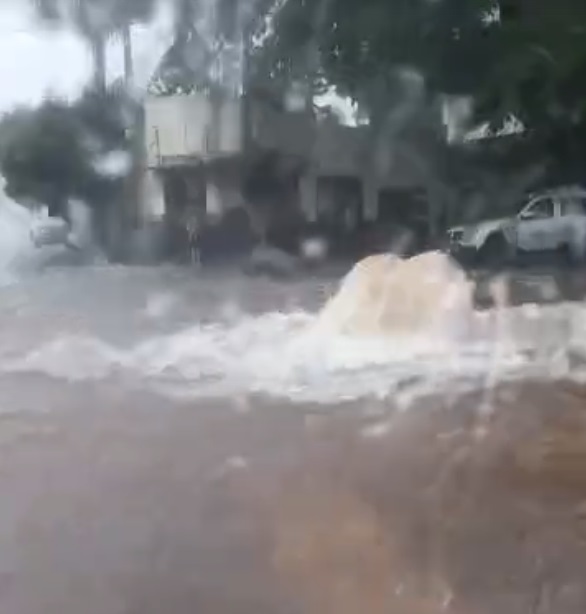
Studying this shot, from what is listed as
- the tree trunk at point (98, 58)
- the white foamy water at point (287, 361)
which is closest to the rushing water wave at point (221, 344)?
the white foamy water at point (287, 361)

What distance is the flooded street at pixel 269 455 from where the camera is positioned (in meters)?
0.74

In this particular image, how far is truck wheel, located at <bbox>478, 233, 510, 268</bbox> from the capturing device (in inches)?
32.0

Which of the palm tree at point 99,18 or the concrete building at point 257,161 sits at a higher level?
the palm tree at point 99,18

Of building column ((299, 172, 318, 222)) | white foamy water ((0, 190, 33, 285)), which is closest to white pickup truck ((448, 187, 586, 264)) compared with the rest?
building column ((299, 172, 318, 222))

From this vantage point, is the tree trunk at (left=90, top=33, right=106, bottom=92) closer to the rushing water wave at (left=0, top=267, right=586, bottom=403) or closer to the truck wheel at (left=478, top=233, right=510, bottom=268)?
the rushing water wave at (left=0, top=267, right=586, bottom=403)

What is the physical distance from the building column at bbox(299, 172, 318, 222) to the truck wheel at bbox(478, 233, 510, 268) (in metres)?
0.14

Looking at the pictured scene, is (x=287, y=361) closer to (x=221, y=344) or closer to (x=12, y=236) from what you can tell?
(x=221, y=344)

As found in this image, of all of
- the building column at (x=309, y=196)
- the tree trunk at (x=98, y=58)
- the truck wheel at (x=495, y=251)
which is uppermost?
the tree trunk at (x=98, y=58)

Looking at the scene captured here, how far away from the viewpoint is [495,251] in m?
0.81

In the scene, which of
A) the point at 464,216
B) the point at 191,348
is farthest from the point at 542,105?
the point at 191,348

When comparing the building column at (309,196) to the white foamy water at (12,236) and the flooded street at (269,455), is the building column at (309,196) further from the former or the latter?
the white foamy water at (12,236)

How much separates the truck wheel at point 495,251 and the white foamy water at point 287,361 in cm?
4

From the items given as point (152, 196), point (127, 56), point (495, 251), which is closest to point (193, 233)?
point (152, 196)

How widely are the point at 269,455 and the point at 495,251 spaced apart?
0.25 m
